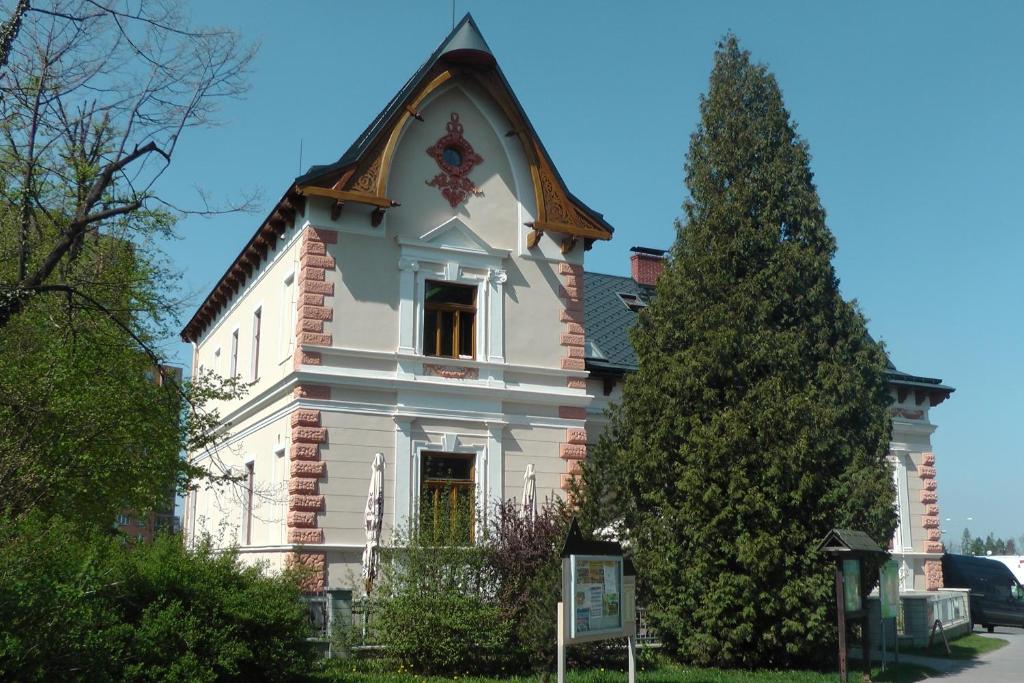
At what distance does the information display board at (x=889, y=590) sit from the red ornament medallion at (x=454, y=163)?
11.2 meters

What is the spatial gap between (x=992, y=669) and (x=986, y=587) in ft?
43.3

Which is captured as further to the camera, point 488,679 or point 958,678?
point 958,678

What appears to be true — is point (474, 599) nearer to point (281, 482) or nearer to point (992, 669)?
point (281, 482)

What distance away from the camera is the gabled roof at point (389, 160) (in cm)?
2048

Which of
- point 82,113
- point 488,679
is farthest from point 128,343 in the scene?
point 488,679

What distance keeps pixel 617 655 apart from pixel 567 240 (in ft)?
31.2

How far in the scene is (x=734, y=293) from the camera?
18812 mm

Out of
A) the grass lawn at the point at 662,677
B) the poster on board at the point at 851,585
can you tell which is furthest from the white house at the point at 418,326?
the poster on board at the point at 851,585

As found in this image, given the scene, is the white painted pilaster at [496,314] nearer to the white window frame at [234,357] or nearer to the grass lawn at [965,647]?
the white window frame at [234,357]

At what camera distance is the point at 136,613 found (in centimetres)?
1212

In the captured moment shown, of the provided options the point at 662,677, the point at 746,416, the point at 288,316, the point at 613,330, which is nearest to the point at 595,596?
the point at 662,677

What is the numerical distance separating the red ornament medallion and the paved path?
514 inches

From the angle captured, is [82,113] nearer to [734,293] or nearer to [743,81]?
[734,293]

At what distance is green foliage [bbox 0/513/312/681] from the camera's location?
32.4ft
